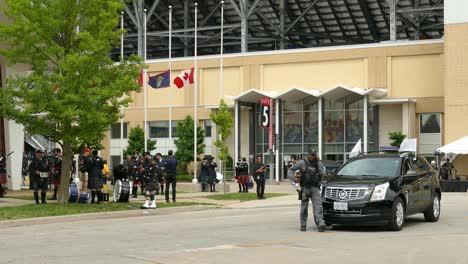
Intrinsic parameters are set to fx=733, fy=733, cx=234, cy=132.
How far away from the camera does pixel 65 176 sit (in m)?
22.7

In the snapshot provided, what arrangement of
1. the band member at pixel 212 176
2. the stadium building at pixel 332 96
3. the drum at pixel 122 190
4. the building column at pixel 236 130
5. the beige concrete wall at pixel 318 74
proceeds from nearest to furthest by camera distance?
the drum at pixel 122 190 < the band member at pixel 212 176 < the stadium building at pixel 332 96 < the beige concrete wall at pixel 318 74 < the building column at pixel 236 130

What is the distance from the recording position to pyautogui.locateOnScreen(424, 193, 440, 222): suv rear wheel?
17966 mm

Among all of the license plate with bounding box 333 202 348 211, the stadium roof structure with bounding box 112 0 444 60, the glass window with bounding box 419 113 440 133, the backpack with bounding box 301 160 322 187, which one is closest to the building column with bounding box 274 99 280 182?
the glass window with bounding box 419 113 440 133

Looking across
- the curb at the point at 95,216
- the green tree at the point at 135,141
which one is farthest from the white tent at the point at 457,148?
the green tree at the point at 135,141

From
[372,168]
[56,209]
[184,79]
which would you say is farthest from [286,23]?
[372,168]

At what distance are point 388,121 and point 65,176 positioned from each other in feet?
129

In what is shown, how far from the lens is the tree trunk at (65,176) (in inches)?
894

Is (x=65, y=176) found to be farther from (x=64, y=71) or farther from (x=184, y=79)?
(x=184, y=79)

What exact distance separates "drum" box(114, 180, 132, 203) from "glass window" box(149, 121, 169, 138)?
41.4 meters

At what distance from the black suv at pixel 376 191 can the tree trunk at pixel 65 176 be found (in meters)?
9.48

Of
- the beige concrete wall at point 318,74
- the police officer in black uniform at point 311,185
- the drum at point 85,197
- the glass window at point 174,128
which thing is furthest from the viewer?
the glass window at point 174,128

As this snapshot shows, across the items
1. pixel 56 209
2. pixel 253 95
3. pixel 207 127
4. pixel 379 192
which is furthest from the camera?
pixel 207 127

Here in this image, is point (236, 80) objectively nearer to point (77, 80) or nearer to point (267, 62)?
point (267, 62)

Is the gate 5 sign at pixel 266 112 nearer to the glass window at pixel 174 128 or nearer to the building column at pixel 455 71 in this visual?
the glass window at pixel 174 128
